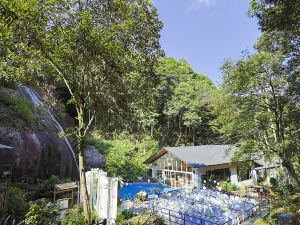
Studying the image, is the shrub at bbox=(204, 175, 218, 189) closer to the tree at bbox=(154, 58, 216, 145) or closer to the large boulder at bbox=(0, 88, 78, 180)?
the tree at bbox=(154, 58, 216, 145)

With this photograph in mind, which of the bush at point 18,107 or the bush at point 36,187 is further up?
the bush at point 18,107

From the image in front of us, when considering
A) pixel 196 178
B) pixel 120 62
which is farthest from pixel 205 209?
pixel 120 62

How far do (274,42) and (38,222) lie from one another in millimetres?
12451

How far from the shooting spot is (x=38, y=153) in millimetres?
15492

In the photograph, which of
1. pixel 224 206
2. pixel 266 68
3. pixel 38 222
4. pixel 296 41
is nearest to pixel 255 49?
pixel 266 68

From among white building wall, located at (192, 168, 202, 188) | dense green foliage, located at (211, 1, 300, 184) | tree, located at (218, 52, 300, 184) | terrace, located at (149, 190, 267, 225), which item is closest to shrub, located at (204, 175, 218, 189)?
white building wall, located at (192, 168, 202, 188)

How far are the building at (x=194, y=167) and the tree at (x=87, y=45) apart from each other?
1542 centimetres

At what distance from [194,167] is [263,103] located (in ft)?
30.8

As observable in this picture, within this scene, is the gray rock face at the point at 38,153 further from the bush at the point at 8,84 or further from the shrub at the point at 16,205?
the bush at the point at 8,84

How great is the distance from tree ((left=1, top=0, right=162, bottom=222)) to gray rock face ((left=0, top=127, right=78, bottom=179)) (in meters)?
7.67

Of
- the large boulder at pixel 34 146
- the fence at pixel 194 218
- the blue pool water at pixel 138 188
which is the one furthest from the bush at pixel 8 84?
the fence at pixel 194 218

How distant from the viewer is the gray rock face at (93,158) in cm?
2434

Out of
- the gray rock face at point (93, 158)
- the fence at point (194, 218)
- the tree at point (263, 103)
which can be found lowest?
the fence at point (194, 218)

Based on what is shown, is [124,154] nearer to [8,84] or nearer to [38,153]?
[38,153]
